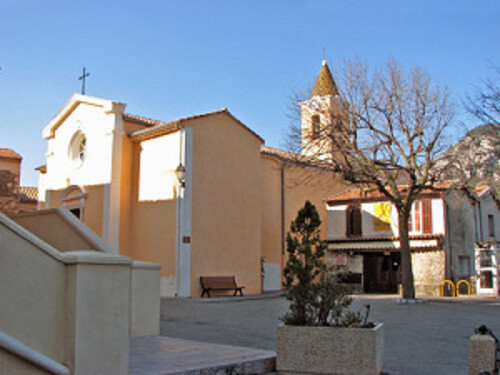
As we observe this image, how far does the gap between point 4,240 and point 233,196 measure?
16.3 m

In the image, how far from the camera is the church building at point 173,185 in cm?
1911

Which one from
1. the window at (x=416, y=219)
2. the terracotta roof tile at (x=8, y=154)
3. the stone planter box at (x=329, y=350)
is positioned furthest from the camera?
the terracotta roof tile at (x=8, y=154)

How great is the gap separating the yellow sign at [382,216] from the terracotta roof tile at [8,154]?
21.1 metres

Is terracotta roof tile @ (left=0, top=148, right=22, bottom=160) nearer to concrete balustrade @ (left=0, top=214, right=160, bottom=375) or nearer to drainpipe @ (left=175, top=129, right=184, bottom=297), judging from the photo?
drainpipe @ (left=175, top=129, right=184, bottom=297)

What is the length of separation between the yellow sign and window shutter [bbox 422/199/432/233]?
183 centimetres

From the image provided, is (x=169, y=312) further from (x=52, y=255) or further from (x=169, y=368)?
(x=52, y=255)

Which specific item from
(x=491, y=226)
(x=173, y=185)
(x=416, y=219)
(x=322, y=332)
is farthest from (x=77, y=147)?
(x=491, y=226)

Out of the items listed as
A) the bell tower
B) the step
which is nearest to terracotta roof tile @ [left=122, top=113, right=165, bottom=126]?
the bell tower

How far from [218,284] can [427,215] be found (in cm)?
1145

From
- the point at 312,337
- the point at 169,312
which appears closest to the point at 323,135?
the point at 169,312

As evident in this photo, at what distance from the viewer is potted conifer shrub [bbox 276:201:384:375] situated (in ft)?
20.9

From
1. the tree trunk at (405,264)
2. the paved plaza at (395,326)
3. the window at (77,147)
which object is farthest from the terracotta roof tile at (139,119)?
the tree trunk at (405,264)

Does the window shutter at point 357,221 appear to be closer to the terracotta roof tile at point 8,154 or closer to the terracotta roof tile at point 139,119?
the terracotta roof tile at point 139,119

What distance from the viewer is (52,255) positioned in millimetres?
4887
